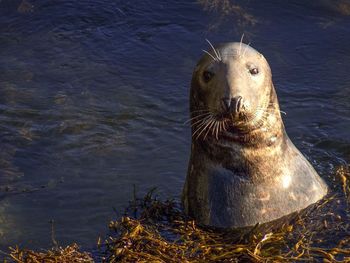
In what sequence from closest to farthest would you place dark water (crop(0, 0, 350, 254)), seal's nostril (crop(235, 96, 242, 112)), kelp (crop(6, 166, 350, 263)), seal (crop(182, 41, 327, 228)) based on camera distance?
seal's nostril (crop(235, 96, 242, 112))
seal (crop(182, 41, 327, 228))
kelp (crop(6, 166, 350, 263))
dark water (crop(0, 0, 350, 254))

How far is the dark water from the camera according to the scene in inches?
356

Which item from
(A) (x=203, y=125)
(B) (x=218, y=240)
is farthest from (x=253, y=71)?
(B) (x=218, y=240)

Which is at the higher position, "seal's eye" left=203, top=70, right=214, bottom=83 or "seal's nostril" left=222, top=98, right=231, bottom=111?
"seal's eye" left=203, top=70, right=214, bottom=83

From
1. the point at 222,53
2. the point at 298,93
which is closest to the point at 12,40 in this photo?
the point at 298,93

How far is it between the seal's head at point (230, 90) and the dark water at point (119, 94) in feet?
4.56

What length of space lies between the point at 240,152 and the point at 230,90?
25.6 inches

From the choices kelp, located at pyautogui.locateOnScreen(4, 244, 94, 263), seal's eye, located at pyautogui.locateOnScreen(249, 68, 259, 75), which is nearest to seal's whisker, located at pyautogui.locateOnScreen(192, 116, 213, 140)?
seal's eye, located at pyautogui.locateOnScreen(249, 68, 259, 75)

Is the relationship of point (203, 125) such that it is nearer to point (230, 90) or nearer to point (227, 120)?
point (227, 120)

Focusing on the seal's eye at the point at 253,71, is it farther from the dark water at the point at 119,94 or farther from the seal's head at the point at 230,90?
the dark water at the point at 119,94

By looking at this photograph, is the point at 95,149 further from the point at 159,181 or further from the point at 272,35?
the point at 272,35

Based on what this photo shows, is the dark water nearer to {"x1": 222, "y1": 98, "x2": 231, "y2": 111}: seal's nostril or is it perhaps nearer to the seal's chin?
the seal's chin

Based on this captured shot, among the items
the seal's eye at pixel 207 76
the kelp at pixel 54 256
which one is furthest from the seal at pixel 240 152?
the kelp at pixel 54 256

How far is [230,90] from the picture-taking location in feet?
23.9

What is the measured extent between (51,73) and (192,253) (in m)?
4.49
